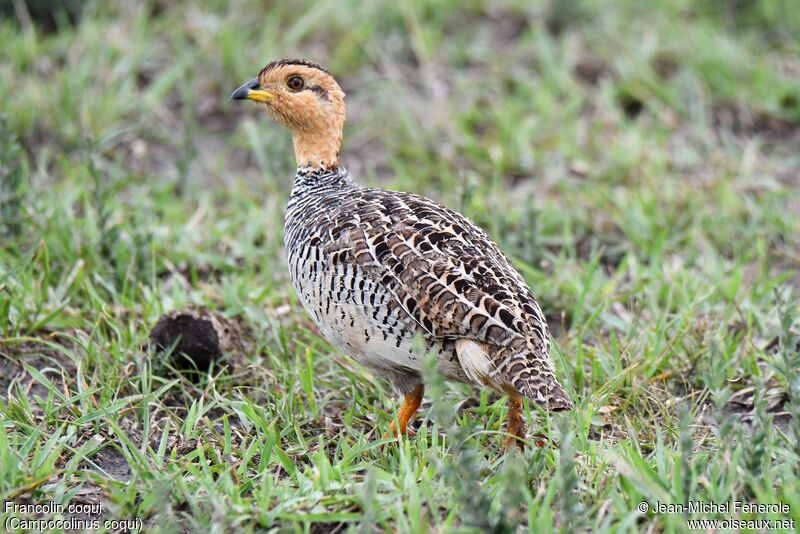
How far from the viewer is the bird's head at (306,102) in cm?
505

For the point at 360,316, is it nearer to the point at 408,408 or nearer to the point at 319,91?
the point at 408,408

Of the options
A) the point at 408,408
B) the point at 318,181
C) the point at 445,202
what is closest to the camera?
the point at 408,408

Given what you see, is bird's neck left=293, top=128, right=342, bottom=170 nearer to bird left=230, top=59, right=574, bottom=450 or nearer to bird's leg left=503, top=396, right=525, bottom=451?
bird left=230, top=59, right=574, bottom=450

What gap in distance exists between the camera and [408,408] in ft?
14.0

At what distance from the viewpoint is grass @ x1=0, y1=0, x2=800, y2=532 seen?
3.66 m

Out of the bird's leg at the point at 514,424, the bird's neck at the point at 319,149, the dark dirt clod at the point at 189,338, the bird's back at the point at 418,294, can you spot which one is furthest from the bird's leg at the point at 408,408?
the bird's neck at the point at 319,149

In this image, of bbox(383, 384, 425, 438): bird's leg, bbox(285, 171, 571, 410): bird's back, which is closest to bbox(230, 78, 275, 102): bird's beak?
bbox(285, 171, 571, 410): bird's back

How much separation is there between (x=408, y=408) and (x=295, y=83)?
1835 mm

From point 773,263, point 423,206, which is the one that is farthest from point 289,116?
point 773,263

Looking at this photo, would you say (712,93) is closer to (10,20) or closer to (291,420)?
(291,420)

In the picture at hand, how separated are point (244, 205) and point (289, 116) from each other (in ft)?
4.96

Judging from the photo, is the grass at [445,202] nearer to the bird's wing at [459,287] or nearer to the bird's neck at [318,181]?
the bird's wing at [459,287]

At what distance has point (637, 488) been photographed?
3.55 meters

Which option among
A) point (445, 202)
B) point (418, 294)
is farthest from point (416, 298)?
point (445, 202)
